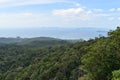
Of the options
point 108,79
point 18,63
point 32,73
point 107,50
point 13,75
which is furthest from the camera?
point 18,63

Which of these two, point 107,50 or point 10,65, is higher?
point 107,50

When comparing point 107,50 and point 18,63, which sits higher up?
point 107,50

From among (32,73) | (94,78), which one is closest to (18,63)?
(32,73)

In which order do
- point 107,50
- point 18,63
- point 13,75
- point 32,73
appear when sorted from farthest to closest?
point 18,63 → point 13,75 → point 32,73 → point 107,50

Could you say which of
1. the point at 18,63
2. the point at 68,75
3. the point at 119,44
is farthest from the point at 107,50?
the point at 18,63

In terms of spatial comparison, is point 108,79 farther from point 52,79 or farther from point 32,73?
point 32,73

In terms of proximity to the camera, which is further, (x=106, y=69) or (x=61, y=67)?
(x=61, y=67)

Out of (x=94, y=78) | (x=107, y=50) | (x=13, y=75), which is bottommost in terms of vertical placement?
(x=13, y=75)

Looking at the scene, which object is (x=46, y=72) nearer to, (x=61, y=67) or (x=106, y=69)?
(x=61, y=67)

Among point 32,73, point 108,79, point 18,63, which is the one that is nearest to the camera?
point 108,79
